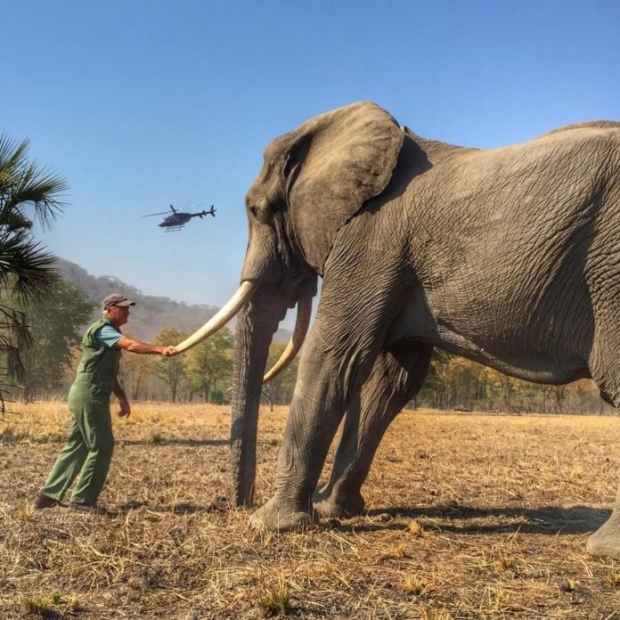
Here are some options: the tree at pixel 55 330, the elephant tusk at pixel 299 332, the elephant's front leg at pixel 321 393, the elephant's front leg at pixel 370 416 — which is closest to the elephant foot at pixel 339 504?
the elephant's front leg at pixel 370 416

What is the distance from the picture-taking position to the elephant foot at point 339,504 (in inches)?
222

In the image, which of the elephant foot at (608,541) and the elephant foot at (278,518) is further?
the elephant foot at (278,518)

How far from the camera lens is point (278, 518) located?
185 inches

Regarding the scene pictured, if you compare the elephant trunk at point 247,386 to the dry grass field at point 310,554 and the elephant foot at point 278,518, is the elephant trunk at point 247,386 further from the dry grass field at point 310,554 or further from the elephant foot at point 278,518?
the elephant foot at point 278,518

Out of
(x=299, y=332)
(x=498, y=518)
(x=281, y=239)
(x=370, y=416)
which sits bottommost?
(x=498, y=518)

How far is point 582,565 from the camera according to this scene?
4043mm

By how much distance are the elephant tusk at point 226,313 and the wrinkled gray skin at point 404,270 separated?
0.11 metres

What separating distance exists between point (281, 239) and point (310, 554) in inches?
106

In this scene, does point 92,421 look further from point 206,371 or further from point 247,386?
point 206,371

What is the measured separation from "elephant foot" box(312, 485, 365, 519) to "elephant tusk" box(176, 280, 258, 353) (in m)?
1.81

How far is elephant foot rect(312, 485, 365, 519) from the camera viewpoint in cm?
564

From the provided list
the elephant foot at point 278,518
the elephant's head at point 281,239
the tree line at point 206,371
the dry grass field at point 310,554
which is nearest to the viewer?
the dry grass field at point 310,554

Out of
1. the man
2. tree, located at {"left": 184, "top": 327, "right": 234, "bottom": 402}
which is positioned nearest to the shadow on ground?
the man

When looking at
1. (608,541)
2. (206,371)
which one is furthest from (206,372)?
(608,541)
